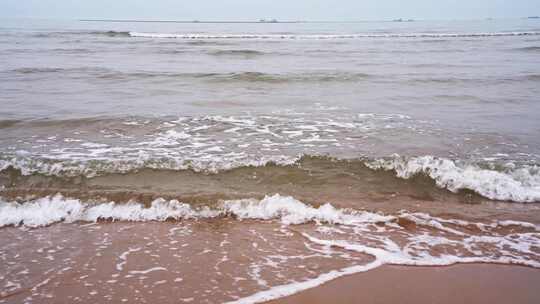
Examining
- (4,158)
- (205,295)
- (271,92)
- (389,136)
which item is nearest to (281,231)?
(205,295)

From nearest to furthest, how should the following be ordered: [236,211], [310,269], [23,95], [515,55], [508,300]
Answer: [508,300], [310,269], [236,211], [23,95], [515,55]

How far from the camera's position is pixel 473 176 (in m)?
5.93

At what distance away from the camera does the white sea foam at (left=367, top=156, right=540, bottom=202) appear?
5.58 metres

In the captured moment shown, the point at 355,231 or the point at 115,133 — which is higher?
the point at 115,133

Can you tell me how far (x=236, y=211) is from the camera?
5.19 m

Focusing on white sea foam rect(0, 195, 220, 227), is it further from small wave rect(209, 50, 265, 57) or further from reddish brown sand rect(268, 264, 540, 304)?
small wave rect(209, 50, 265, 57)

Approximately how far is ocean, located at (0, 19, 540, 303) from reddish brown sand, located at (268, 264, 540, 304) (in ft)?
0.50

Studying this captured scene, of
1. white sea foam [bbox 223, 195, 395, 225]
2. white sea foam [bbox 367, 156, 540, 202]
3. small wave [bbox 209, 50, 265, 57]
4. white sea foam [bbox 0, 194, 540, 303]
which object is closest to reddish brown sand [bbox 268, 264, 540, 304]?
white sea foam [bbox 0, 194, 540, 303]

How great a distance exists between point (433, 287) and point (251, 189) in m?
2.84

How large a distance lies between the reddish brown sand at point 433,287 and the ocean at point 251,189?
15cm

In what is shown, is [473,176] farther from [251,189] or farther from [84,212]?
[84,212]

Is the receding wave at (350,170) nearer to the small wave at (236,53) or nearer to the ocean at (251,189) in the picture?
the ocean at (251,189)

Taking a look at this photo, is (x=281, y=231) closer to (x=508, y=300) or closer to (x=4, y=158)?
(x=508, y=300)

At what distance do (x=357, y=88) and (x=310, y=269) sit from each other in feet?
32.0
